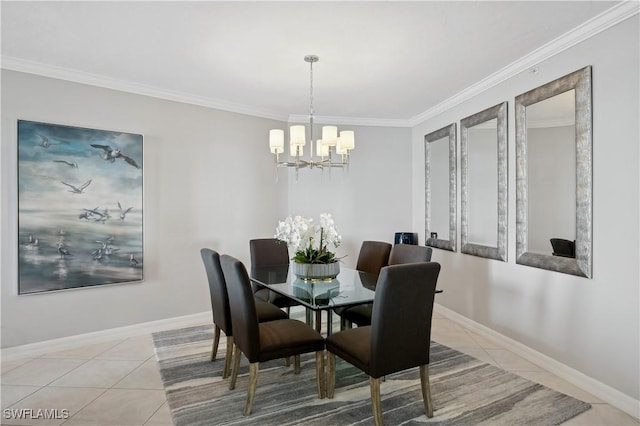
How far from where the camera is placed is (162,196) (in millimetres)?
3986

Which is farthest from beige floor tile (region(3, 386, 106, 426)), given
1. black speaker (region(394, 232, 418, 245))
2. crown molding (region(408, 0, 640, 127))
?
crown molding (region(408, 0, 640, 127))

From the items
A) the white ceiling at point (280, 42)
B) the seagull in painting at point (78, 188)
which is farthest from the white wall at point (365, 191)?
the seagull in painting at point (78, 188)

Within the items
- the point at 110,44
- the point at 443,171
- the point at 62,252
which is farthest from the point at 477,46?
the point at 62,252

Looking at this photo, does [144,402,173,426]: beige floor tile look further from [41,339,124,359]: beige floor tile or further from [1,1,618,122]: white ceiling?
[1,1,618,122]: white ceiling

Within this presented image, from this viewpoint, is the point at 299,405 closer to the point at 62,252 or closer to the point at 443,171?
the point at 62,252

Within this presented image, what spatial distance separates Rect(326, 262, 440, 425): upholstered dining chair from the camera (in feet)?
6.68

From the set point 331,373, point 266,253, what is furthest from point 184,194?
point 331,373

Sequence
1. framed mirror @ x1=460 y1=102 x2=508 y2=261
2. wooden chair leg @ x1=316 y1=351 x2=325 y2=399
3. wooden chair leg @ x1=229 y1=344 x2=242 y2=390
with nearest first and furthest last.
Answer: wooden chair leg @ x1=316 y1=351 x2=325 y2=399
wooden chair leg @ x1=229 y1=344 x2=242 y2=390
framed mirror @ x1=460 y1=102 x2=508 y2=261

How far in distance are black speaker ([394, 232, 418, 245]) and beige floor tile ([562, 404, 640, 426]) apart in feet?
9.20

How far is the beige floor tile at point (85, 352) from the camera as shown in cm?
325

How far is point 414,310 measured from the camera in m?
2.14

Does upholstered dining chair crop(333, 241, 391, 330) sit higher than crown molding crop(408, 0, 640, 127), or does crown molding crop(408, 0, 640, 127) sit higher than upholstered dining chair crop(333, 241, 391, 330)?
crown molding crop(408, 0, 640, 127)

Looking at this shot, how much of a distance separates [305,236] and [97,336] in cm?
234

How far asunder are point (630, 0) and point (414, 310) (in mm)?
2325
